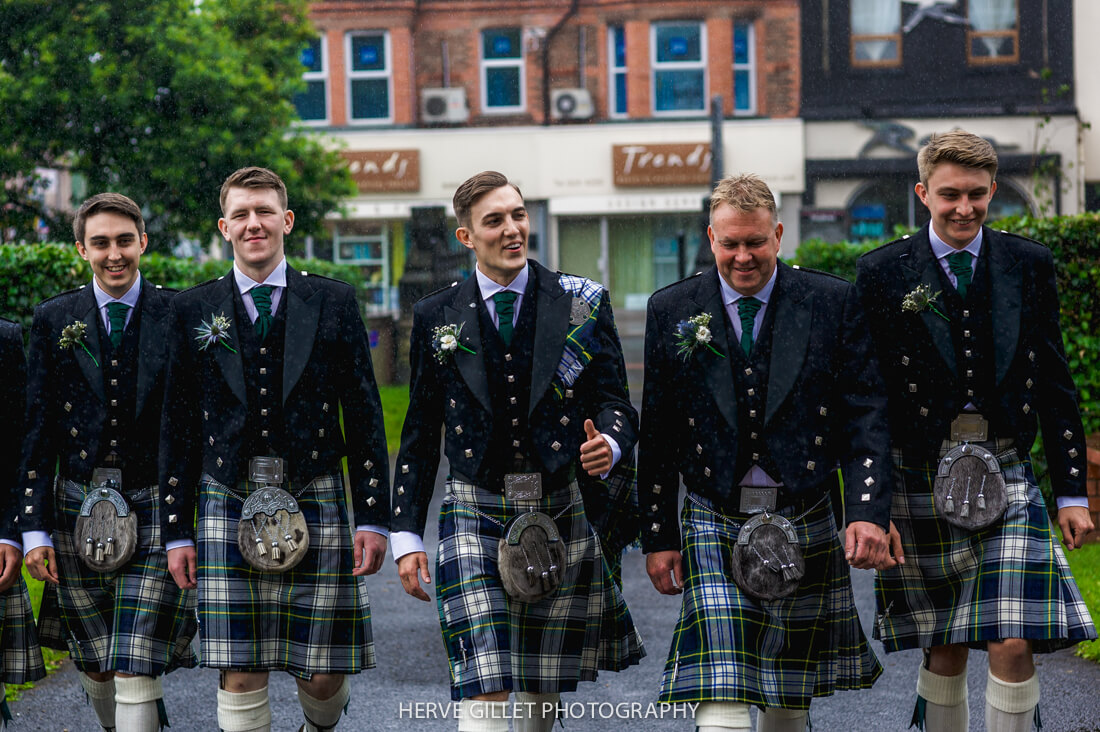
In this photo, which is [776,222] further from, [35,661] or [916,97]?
[916,97]

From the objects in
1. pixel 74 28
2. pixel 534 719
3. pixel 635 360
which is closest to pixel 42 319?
pixel 534 719

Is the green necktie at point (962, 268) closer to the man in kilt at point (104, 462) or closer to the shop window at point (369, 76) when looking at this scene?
the man in kilt at point (104, 462)

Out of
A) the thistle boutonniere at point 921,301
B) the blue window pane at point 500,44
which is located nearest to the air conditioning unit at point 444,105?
the blue window pane at point 500,44

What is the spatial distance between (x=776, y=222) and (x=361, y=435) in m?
1.60

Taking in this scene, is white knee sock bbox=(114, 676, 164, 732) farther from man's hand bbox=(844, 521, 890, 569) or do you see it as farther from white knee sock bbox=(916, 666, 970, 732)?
white knee sock bbox=(916, 666, 970, 732)

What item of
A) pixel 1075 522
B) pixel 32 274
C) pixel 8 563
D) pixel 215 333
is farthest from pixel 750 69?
pixel 8 563

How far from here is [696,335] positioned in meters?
4.32

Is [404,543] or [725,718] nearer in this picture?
[725,718]

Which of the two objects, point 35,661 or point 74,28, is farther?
point 74,28

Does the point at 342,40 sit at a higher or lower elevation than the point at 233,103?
higher

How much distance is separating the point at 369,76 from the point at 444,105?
6.55ft

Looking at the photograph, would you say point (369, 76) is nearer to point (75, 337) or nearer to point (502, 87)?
point (502, 87)

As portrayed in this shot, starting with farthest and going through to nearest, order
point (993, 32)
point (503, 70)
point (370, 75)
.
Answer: point (503, 70) → point (370, 75) → point (993, 32)

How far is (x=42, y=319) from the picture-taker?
509cm
